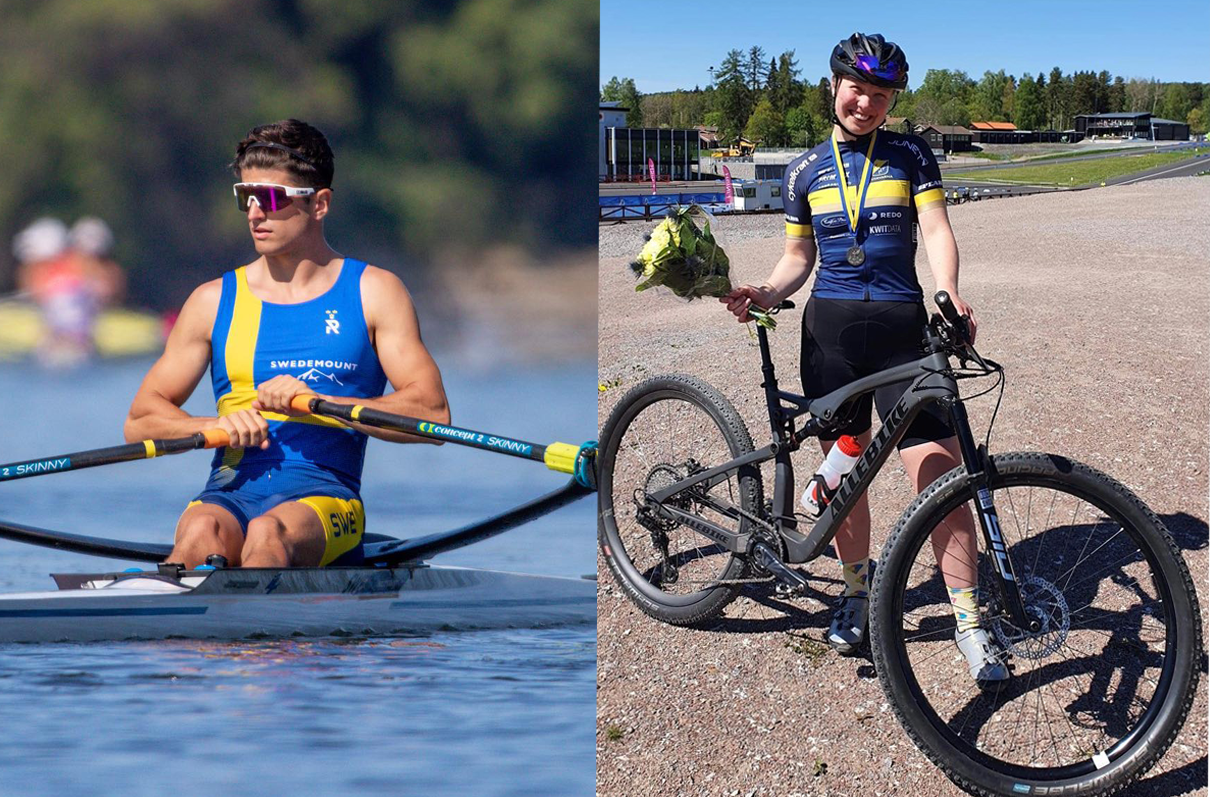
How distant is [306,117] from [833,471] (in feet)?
6.25

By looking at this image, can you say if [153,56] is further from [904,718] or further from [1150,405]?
[1150,405]

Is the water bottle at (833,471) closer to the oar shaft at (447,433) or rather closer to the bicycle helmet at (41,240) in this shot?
the oar shaft at (447,433)

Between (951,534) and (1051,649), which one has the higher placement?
(951,534)

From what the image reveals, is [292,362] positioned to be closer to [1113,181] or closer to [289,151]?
[289,151]

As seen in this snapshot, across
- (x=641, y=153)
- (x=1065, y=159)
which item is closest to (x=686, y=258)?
(x=641, y=153)

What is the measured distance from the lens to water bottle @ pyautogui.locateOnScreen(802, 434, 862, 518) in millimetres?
3430

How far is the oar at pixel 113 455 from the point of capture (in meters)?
3.51

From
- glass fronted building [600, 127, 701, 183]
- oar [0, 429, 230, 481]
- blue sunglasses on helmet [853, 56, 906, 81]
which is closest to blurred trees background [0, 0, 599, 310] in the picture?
oar [0, 429, 230, 481]

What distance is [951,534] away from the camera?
10.4 feet

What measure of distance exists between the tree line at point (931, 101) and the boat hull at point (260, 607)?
6.27ft

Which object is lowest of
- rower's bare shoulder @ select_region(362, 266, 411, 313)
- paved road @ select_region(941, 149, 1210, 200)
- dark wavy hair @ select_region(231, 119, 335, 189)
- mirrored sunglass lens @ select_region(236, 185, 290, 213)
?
rower's bare shoulder @ select_region(362, 266, 411, 313)

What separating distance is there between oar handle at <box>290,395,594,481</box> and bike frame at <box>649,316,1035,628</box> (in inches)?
13.4

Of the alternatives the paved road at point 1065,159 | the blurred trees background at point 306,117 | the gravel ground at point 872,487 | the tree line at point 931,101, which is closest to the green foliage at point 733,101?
the tree line at point 931,101

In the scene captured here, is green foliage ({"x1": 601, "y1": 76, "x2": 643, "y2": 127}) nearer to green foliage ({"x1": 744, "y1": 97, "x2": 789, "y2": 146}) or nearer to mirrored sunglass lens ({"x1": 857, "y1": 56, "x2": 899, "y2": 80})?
mirrored sunglass lens ({"x1": 857, "y1": 56, "x2": 899, "y2": 80})
